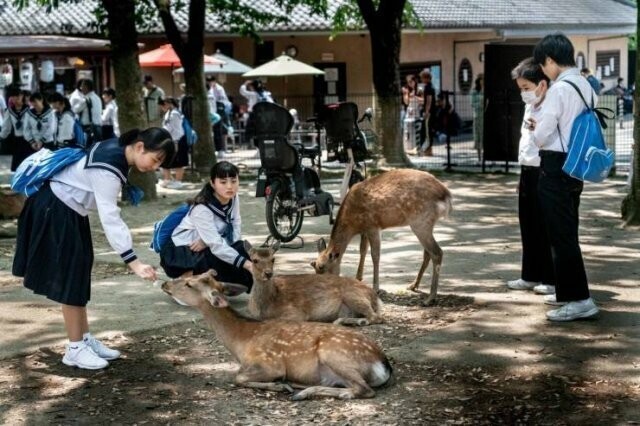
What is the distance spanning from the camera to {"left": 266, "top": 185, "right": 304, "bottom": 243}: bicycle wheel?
11.5 m

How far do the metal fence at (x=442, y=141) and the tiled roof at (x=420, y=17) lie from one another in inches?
107

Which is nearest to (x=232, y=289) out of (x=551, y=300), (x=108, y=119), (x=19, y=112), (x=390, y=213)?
(x=390, y=213)

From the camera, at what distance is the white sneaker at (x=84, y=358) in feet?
22.5

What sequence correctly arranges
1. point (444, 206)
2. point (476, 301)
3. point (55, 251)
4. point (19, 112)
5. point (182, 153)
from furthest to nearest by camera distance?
1. point (182, 153)
2. point (19, 112)
3. point (444, 206)
4. point (476, 301)
5. point (55, 251)

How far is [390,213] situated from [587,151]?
74.3 inches

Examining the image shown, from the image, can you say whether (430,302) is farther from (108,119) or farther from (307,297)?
(108,119)

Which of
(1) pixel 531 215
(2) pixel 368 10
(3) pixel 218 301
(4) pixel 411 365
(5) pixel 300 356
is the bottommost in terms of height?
(4) pixel 411 365

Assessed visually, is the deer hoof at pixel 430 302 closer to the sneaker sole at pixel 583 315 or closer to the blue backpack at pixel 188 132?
the sneaker sole at pixel 583 315

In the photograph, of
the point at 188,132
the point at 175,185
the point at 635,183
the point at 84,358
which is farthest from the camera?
the point at 188,132

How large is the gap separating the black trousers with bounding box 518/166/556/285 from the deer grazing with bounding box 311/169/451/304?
0.60 metres

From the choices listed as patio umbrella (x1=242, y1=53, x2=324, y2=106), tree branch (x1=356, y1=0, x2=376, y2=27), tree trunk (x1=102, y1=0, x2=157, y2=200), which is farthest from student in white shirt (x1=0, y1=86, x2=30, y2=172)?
patio umbrella (x1=242, y1=53, x2=324, y2=106)

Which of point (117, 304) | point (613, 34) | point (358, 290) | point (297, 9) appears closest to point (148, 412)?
point (358, 290)

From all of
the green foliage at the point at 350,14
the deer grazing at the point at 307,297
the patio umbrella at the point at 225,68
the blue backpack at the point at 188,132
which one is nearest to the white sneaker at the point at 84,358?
the deer grazing at the point at 307,297

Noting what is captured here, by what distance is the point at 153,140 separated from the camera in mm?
6625
